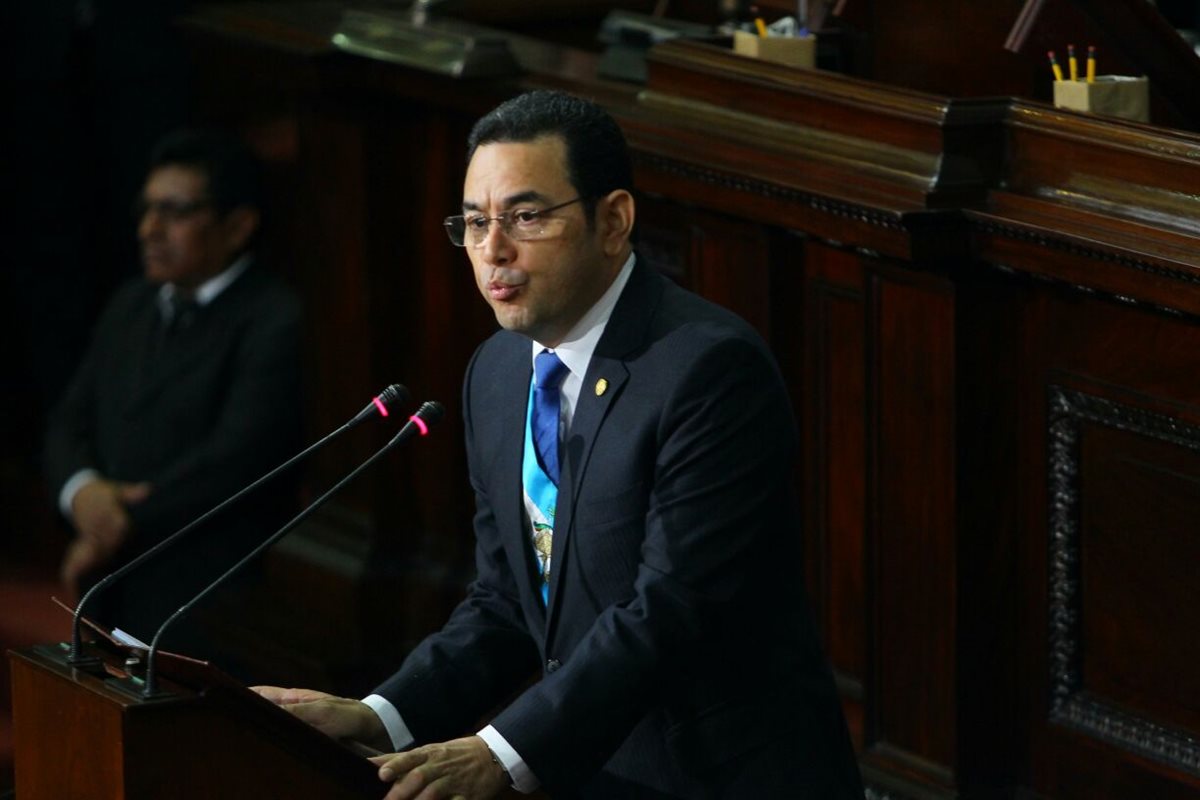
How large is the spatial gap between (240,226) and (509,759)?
2.73 metres

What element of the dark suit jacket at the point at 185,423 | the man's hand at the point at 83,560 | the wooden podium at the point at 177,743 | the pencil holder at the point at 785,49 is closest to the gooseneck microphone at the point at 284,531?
the wooden podium at the point at 177,743

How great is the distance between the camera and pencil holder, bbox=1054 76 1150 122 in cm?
345

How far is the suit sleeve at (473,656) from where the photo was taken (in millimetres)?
2887

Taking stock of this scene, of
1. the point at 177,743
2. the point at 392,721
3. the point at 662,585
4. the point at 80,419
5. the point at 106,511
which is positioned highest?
the point at 662,585

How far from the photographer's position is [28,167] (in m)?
6.11

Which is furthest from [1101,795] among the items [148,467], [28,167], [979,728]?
[28,167]

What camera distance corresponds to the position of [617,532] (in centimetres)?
275

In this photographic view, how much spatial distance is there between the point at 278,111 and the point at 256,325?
507mm

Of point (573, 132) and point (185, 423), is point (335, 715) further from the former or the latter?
point (185, 423)

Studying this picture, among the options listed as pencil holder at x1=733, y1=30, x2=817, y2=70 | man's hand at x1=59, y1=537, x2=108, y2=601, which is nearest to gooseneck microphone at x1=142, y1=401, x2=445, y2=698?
pencil holder at x1=733, y1=30, x2=817, y2=70

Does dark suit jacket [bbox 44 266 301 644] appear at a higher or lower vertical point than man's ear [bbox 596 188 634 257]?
lower

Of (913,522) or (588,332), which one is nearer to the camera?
(588,332)

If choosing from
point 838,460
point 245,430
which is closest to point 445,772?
point 838,460

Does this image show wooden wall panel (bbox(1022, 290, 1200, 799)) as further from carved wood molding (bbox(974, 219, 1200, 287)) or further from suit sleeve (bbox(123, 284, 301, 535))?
suit sleeve (bbox(123, 284, 301, 535))
